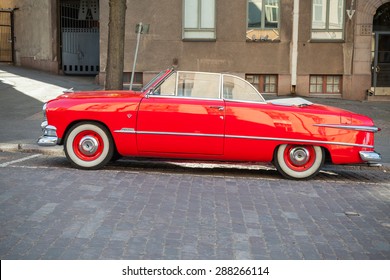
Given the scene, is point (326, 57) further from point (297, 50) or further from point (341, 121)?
point (341, 121)

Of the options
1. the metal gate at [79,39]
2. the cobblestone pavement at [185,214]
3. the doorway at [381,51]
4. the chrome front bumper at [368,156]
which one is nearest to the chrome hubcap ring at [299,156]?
the cobblestone pavement at [185,214]

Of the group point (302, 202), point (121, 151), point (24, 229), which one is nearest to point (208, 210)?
point (302, 202)

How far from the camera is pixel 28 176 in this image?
8.85 m

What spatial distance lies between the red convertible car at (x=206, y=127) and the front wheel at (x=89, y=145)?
0.05 feet

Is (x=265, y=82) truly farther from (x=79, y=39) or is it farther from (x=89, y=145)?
(x=89, y=145)

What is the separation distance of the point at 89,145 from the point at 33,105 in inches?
352

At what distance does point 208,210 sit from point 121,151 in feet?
8.85

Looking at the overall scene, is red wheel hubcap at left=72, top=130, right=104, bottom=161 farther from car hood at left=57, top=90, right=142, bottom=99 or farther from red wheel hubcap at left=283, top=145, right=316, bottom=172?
red wheel hubcap at left=283, top=145, right=316, bottom=172

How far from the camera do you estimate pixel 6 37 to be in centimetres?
2898

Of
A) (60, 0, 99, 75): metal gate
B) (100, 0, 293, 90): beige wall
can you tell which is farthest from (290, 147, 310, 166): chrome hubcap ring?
(60, 0, 99, 75): metal gate

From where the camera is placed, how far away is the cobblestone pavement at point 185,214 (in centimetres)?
568

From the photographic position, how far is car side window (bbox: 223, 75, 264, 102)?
9516mm

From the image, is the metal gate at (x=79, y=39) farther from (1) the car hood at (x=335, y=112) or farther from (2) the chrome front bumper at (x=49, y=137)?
(1) the car hood at (x=335, y=112)

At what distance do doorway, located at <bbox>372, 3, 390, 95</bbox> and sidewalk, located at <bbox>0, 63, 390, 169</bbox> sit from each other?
146 cm
